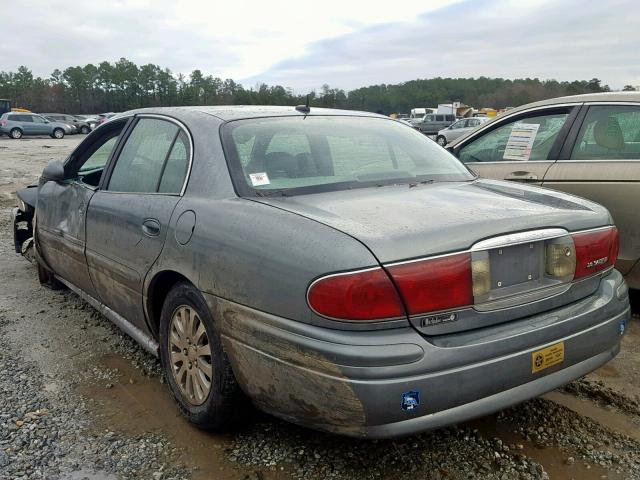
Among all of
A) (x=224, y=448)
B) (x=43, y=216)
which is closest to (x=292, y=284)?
(x=224, y=448)

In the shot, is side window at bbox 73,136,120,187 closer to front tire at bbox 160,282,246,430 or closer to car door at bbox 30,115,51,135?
front tire at bbox 160,282,246,430

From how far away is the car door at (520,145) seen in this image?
445 cm

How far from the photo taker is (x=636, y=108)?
4145 mm

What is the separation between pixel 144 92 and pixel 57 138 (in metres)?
61.6

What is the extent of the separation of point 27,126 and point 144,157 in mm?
38305

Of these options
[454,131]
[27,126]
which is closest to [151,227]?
[454,131]

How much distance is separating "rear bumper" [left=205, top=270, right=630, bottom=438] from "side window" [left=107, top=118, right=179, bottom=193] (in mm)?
1224

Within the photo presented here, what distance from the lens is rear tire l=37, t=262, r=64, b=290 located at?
16.4 feet

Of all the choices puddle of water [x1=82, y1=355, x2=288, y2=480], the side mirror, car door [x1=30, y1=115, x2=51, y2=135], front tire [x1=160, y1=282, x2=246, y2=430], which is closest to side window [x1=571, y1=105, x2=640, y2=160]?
front tire [x1=160, y1=282, x2=246, y2=430]

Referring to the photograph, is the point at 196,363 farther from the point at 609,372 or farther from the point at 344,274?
the point at 609,372

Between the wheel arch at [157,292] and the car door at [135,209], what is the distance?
0.23 feet

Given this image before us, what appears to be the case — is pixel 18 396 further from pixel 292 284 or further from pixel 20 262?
pixel 20 262

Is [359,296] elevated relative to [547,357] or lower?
elevated

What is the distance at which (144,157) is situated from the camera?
343 cm
